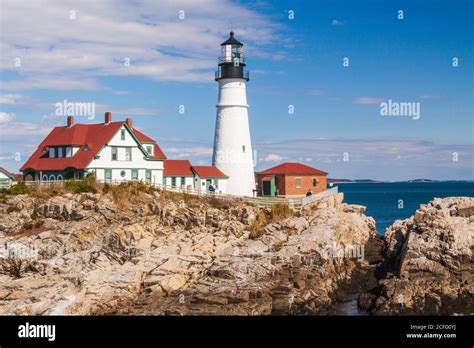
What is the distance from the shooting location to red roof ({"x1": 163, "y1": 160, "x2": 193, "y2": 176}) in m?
45.4

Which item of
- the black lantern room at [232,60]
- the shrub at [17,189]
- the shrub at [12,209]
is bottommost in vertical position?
the shrub at [12,209]

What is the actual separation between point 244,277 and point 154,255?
4.79 m

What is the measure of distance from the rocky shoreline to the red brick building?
314 inches

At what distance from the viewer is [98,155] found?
40.9 meters

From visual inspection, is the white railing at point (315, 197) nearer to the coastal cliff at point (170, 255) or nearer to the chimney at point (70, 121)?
the coastal cliff at point (170, 255)

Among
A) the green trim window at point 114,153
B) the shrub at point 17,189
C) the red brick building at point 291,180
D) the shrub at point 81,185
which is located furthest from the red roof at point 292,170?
the shrub at point 17,189

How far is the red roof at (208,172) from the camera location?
150 feet

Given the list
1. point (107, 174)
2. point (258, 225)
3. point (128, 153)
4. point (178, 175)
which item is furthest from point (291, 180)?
point (107, 174)

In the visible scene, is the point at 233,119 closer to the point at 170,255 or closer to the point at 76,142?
the point at 76,142

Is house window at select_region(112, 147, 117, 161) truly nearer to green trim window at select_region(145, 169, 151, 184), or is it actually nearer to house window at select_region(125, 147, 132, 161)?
house window at select_region(125, 147, 132, 161)

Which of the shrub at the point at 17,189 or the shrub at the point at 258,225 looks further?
the shrub at the point at 17,189

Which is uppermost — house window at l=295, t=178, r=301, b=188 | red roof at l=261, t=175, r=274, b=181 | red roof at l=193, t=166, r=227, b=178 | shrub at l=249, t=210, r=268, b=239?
red roof at l=193, t=166, r=227, b=178

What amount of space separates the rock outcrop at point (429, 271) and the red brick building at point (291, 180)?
12260 mm

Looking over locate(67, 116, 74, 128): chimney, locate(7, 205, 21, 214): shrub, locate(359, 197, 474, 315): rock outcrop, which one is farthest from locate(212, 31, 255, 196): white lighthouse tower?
locate(7, 205, 21, 214): shrub
